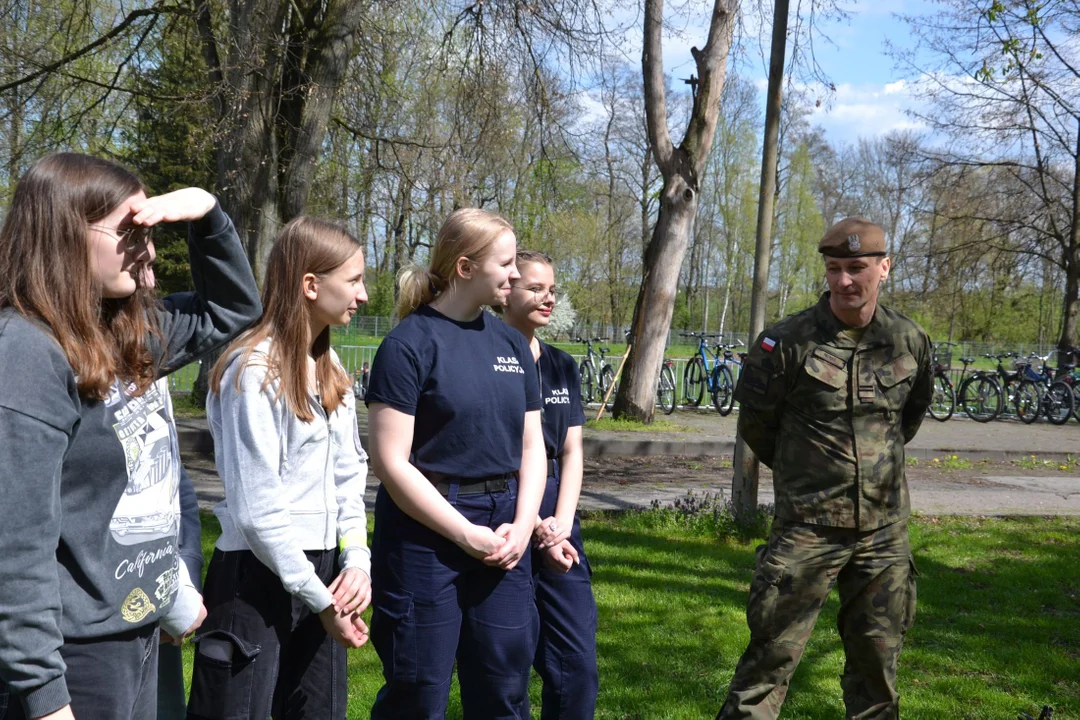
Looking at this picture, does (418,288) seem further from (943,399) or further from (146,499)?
(943,399)

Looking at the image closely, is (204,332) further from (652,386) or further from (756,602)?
(652,386)

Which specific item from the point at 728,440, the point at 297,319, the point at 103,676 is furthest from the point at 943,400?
the point at 103,676

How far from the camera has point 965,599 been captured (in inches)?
241

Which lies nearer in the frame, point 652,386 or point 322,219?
point 322,219

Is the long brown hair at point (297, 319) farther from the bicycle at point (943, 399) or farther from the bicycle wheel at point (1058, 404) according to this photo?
the bicycle wheel at point (1058, 404)

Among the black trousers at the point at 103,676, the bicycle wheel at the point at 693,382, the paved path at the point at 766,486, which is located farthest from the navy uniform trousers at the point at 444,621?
the bicycle wheel at the point at 693,382

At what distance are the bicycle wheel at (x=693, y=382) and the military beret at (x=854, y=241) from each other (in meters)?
15.6

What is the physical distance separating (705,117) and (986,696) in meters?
9.69

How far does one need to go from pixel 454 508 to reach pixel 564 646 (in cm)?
90

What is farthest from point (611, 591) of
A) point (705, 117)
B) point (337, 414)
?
point (705, 117)

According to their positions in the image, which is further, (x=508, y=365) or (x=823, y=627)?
(x=823, y=627)

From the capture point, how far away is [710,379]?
1914 centimetres

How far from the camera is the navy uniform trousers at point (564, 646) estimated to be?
342 cm

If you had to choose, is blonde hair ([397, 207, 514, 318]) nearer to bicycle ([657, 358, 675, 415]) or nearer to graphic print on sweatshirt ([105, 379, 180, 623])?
graphic print on sweatshirt ([105, 379, 180, 623])
